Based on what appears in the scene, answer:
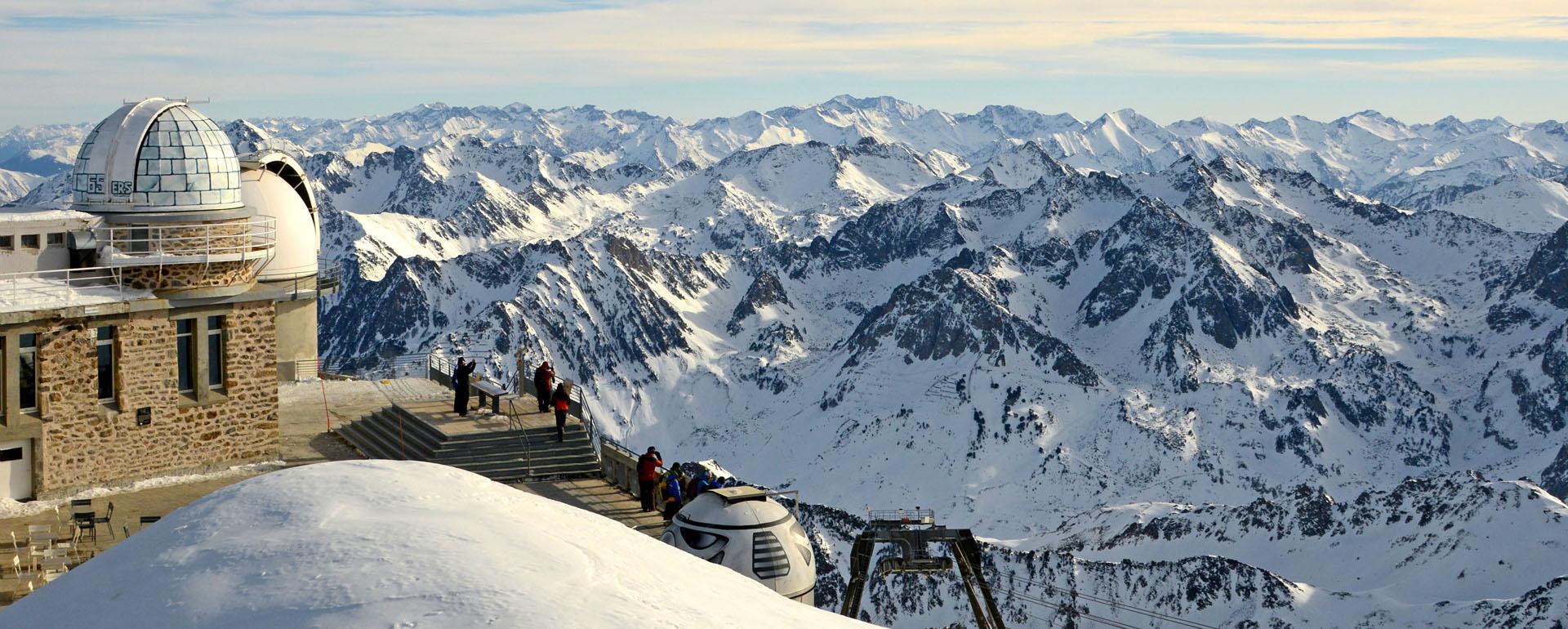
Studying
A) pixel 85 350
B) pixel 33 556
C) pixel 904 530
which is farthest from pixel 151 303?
pixel 904 530

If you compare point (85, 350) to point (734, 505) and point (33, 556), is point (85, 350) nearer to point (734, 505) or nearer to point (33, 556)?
point (33, 556)

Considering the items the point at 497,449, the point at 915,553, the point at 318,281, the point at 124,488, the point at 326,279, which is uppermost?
the point at 318,281

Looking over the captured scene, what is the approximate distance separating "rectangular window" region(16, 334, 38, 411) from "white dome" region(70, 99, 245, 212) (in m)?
4.83

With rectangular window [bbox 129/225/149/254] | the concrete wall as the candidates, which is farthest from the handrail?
the concrete wall

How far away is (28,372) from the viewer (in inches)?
1406

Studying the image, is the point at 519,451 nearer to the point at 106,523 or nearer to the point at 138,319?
the point at 138,319

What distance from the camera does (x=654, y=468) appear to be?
3822 cm

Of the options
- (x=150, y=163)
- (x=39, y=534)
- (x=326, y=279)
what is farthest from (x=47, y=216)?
(x=326, y=279)

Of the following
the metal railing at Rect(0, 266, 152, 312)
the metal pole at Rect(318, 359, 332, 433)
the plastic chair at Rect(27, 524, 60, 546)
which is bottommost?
the metal pole at Rect(318, 359, 332, 433)

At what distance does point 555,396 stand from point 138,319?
458 inches

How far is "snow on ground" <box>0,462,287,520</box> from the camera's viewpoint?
115 ft

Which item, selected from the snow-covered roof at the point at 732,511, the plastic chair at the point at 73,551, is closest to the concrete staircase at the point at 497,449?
the snow-covered roof at the point at 732,511

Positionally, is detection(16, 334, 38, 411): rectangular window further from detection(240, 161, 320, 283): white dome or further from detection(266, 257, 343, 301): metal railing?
detection(240, 161, 320, 283): white dome

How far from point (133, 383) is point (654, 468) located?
13.8 metres
